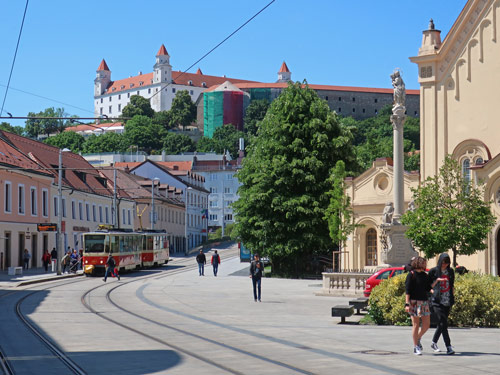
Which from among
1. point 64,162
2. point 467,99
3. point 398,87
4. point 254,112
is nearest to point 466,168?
point 467,99

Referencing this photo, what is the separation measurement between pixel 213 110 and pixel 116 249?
477 feet

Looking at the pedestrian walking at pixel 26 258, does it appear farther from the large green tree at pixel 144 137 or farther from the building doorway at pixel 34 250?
the large green tree at pixel 144 137

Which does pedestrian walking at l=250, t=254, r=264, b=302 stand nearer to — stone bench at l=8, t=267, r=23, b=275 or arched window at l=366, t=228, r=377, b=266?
arched window at l=366, t=228, r=377, b=266

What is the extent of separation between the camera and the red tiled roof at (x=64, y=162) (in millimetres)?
61969

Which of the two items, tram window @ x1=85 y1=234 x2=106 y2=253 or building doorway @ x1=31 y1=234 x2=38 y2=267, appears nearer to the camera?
tram window @ x1=85 y1=234 x2=106 y2=253

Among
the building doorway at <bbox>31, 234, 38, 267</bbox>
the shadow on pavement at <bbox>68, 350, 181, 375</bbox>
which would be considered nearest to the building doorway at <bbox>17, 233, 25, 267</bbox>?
the building doorway at <bbox>31, 234, 38, 267</bbox>

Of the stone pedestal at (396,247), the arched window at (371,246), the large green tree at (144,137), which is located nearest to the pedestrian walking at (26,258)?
the arched window at (371,246)

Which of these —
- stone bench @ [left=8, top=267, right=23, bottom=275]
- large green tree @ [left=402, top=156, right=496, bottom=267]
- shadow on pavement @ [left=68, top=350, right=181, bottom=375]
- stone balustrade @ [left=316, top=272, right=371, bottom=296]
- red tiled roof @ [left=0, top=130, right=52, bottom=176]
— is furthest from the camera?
red tiled roof @ [left=0, top=130, right=52, bottom=176]

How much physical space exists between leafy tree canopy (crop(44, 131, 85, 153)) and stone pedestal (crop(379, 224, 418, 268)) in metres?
150

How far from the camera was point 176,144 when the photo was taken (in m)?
184

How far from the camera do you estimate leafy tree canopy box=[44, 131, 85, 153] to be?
176m

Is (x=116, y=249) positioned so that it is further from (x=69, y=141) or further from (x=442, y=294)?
(x=69, y=141)

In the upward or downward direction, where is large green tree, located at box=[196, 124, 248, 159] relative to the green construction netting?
downward

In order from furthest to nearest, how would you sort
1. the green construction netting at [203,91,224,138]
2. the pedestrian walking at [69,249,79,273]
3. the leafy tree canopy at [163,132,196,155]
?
the green construction netting at [203,91,224,138], the leafy tree canopy at [163,132,196,155], the pedestrian walking at [69,249,79,273]
